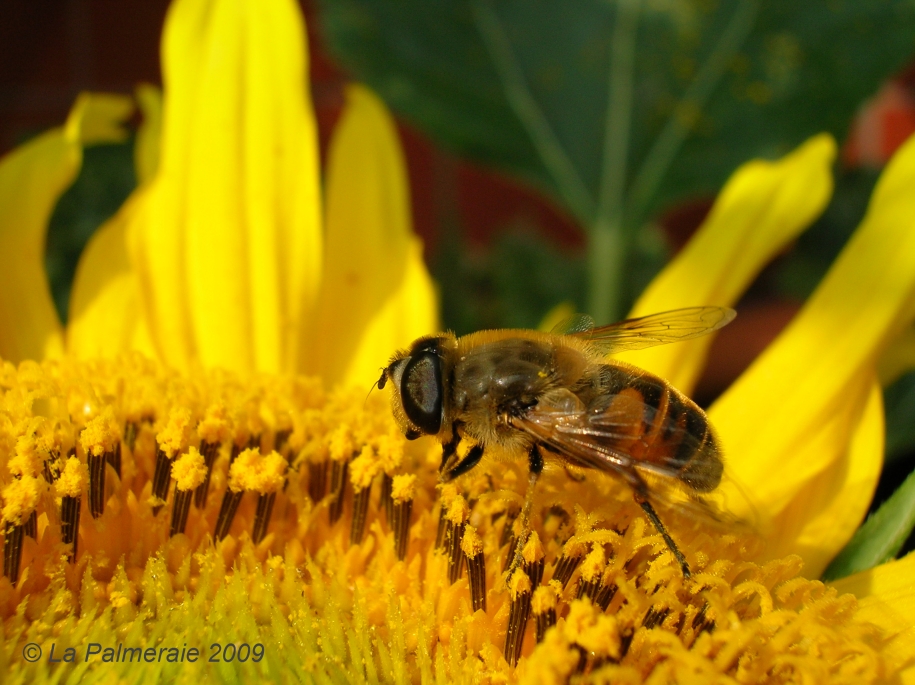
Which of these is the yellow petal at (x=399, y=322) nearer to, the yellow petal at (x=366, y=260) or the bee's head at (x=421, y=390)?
the yellow petal at (x=366, y=260)

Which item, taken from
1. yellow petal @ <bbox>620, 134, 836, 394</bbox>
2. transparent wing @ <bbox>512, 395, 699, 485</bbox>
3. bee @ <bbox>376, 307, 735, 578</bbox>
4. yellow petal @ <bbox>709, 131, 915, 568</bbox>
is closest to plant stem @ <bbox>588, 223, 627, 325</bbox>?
yellow petal @ <bbox>620, 134, 836, 394</bbox>

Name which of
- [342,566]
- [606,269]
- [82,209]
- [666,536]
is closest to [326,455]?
[342,566]

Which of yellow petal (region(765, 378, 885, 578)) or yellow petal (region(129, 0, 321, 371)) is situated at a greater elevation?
yellow petal (region(129, 0, 321, 371))

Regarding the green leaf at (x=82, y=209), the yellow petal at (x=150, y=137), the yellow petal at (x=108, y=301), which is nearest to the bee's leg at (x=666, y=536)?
the yellow petal at (x=108, y=301)

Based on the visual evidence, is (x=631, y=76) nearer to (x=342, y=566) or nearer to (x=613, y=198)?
(x=613, y=198)

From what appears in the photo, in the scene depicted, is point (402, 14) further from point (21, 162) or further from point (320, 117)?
point (320, 117)

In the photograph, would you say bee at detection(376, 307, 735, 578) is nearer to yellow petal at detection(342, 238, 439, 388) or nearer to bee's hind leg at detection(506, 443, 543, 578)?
bee's hind leg at detection(506, 443, 543, 578)
